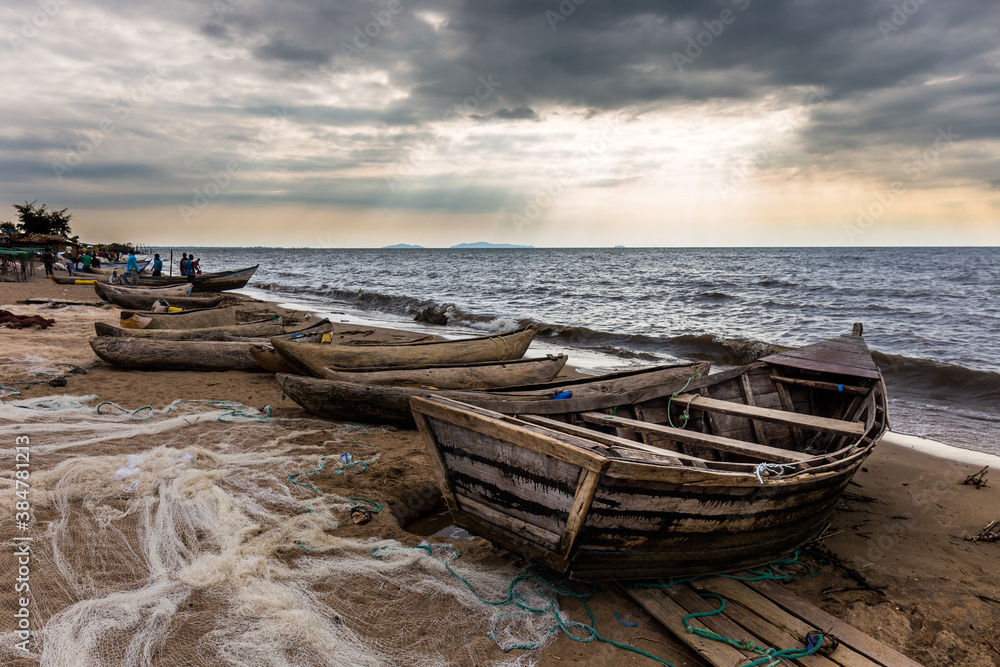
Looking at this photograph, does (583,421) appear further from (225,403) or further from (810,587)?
(225,403)

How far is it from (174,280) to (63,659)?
25951 millimetres

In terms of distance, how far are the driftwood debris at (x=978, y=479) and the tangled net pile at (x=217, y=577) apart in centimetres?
562

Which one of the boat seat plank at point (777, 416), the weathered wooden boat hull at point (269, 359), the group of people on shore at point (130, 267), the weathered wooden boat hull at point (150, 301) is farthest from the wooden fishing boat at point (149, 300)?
the boat seat plank at point (777, 416)

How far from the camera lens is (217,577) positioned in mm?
3373

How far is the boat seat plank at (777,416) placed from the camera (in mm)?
4953

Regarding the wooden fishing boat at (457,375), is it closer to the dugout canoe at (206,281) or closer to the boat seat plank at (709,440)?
the boat seat plank at (709,440)

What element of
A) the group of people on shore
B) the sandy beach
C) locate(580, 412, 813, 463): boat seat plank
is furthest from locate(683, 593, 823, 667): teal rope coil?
the group of people on shore

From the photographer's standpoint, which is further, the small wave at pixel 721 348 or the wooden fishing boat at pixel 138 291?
the wooden fishing boat at pixel 138 291

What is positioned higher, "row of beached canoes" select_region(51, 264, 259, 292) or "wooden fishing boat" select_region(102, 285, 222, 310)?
"row of beached canoes" select_region(51, 264, 259, 292)

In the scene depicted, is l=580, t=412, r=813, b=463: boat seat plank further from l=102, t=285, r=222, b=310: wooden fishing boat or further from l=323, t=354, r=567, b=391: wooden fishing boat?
l=102, t=285, r=222, b=310: wooden fishing boat

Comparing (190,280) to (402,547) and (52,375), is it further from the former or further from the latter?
(402,547)

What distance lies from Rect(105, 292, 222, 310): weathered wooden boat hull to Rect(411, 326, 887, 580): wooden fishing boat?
16.9m

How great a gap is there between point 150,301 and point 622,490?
2072cm

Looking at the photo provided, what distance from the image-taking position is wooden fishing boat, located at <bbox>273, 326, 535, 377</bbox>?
8086mm
